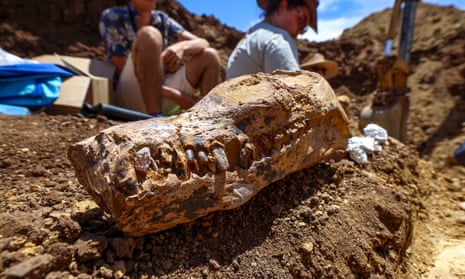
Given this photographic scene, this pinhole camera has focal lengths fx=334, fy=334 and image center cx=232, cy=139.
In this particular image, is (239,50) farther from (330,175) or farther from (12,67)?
(12,67)

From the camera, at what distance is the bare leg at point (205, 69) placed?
2.57 metres

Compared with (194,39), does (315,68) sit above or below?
below

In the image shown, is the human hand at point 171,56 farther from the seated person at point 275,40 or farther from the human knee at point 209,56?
the seated person at point 275,40

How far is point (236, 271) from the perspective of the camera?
3.29ft

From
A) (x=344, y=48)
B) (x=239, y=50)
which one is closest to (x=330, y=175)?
(x=239, y=50)

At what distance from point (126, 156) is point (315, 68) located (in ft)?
7.12

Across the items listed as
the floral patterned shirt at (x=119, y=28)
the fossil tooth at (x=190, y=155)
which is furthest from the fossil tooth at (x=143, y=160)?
the floral patterned shirt at (x=119, y=28)

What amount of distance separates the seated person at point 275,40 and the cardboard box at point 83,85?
0.97 m

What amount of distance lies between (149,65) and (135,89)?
0.95ft

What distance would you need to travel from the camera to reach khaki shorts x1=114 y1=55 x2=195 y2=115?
2.45 m

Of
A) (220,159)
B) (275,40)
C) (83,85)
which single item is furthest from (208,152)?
(83,85)

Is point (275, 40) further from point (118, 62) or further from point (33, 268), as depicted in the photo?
point (33, 268)

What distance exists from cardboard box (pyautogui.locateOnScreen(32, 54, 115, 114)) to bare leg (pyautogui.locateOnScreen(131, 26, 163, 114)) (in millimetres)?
330

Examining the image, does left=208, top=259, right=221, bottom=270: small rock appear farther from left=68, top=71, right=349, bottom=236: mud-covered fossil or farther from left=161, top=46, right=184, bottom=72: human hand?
left=161, top=46, right=184, bottom=72: human hand
